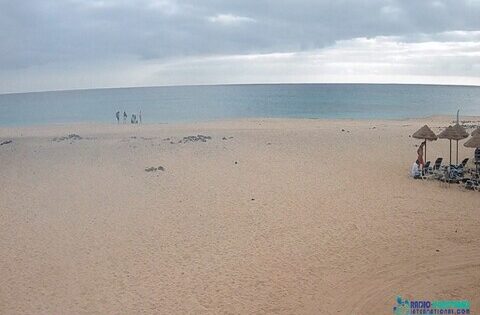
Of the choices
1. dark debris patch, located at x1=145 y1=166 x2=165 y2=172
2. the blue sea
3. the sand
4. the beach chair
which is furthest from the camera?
the blue sea

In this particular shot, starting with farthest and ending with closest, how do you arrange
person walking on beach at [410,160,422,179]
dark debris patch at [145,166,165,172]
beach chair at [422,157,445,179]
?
dark debris patch at [145,166,165,172], person walking on beach at [410,160,422,179], beach chair at [422,157,445,179]

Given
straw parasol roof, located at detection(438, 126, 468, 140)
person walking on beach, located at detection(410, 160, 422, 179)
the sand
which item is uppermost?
straw parasol roof, located at detection(438, 126, 468, 140)

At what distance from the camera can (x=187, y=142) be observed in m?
26.1

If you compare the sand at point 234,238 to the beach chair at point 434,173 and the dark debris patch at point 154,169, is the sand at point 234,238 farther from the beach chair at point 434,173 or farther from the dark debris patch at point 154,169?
the beach chair at point 434,173

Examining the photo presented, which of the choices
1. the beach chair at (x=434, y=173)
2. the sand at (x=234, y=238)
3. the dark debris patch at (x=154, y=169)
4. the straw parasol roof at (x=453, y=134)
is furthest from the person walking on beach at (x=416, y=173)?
the dark debris patch at (x=154, y=169)

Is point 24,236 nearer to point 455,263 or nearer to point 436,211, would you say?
point 455,263


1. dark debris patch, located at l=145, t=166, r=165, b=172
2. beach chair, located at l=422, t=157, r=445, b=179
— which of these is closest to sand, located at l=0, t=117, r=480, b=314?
dark debris patch, located at l=145, t=166, r=165, b=172

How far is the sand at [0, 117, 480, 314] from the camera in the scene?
7.80 meters

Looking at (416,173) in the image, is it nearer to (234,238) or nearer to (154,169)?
(234,238)

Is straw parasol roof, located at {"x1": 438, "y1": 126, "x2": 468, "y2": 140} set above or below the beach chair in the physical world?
above

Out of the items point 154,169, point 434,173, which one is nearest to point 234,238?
point 154,169

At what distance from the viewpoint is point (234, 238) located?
1055cm

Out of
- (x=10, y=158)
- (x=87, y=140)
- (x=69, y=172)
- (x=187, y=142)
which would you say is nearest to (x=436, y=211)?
(x=69, y=172)

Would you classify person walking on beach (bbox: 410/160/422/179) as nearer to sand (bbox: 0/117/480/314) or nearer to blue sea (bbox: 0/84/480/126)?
sand (bbox: 0/117/480/314)
